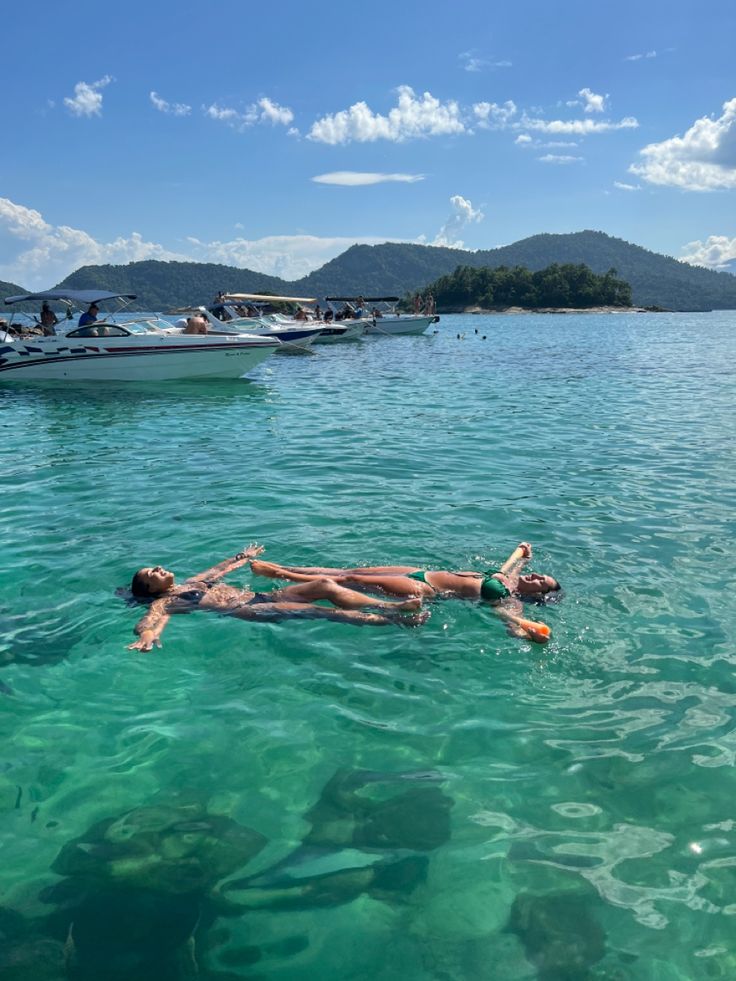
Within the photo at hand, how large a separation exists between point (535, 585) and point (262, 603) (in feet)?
8.26

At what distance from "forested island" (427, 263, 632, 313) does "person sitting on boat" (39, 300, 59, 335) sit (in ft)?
414

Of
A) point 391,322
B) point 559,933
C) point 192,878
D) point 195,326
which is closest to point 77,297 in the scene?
point 195,326

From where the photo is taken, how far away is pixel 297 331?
33719 millimetres

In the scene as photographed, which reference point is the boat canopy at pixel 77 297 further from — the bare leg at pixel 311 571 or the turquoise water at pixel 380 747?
the bare leg at pixel 311 571

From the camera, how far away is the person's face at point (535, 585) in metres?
6.46

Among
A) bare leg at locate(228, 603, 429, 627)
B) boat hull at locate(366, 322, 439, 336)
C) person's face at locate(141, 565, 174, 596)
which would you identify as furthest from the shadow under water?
boat hull at locate(366, 322, 439, 336)

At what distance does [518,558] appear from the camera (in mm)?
7156

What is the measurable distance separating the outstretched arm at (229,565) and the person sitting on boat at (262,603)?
0.25 meters

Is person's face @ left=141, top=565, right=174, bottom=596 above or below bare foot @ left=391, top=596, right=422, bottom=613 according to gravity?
above

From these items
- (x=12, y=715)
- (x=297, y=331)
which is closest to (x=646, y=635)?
(x=12, y=715)

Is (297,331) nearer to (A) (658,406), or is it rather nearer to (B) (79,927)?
(A) (658,406)

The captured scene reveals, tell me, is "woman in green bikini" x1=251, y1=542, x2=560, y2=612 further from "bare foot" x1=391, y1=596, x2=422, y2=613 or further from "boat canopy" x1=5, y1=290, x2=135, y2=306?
"boat canopy" x1=5, y1=290, x2=135, y2=306

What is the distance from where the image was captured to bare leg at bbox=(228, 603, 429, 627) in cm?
618

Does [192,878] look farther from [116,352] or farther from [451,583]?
[116,352]
